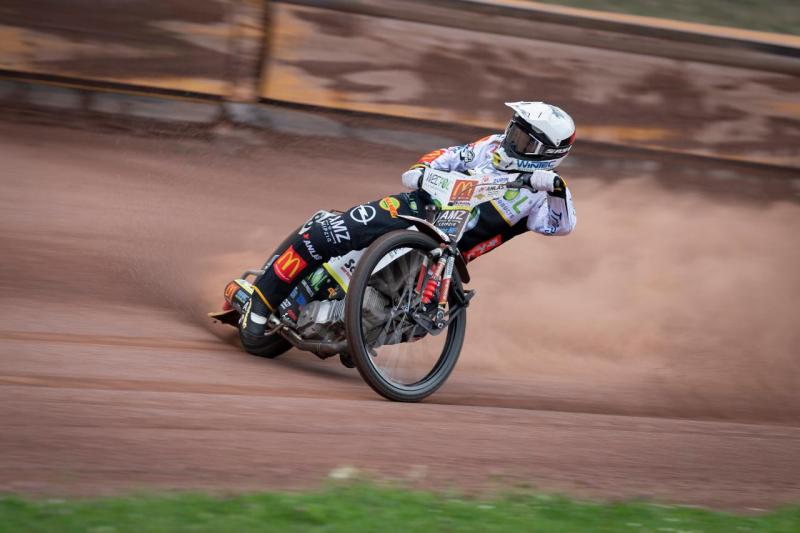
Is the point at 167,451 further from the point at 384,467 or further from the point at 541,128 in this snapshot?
the point at 541,128

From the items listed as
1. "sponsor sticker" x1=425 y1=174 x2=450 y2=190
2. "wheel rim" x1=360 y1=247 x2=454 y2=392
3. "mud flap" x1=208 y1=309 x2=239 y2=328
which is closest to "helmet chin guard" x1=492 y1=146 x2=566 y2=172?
"sponsor sticker" x1=425 y1=174 x2=450 y2=190

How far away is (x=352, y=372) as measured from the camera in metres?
7.18

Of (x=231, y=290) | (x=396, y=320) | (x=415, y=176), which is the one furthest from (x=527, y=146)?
(x=231, y=290)

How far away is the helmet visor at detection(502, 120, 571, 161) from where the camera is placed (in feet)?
21.0

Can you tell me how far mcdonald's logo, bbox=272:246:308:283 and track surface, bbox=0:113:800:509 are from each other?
0.61m

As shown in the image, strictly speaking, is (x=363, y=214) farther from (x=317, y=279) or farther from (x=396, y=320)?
(x=396, y=320)

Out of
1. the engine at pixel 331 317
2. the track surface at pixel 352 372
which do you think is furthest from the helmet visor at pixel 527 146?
the track surface at pixel 352 372

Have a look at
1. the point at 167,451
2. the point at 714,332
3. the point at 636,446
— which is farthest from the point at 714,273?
the point at 167,451

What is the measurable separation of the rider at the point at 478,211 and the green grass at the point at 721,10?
9100 mm

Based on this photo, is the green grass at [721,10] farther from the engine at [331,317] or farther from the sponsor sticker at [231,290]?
the engine at [331,317]

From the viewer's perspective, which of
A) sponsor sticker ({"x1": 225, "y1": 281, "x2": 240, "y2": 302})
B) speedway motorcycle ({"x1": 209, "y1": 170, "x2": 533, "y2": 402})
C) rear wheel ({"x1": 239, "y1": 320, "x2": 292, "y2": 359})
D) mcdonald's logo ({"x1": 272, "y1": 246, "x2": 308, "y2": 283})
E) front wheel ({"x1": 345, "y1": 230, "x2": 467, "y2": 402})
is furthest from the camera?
sponsor sticker ({"x1": 225, "y1": 281, "x2": 240, "y2": 302})

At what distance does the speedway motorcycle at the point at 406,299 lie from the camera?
6203 mm

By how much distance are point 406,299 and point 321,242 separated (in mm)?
625

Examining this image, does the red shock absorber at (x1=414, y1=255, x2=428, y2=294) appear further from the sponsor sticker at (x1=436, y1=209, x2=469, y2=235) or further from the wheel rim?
the sponsor sticker at (x1=436, y1=209, x2=469, y2=235)
